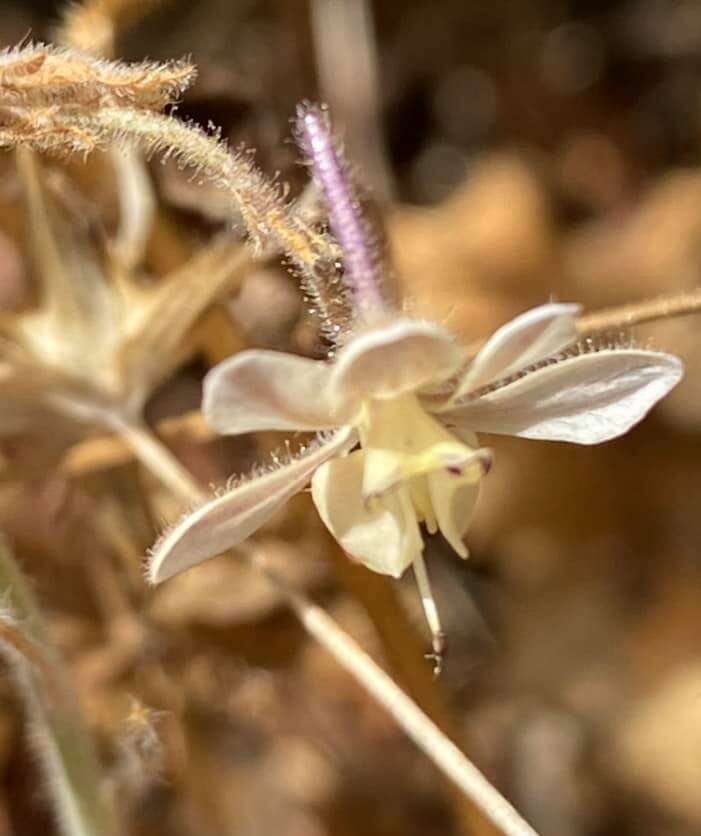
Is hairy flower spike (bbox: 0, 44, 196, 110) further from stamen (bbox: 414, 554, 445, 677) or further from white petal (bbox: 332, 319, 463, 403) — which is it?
stamen (bbox: 414, 554, 445, 677)

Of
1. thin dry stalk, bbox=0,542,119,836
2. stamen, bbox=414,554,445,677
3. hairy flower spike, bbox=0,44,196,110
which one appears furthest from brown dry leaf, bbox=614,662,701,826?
hairy flower spike, bbox=0,44,196,110

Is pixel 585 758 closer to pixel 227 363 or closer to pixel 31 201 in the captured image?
pixel 31 201

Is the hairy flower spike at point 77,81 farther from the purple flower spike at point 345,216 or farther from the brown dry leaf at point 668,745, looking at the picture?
the brown dry leaf at point 668,745

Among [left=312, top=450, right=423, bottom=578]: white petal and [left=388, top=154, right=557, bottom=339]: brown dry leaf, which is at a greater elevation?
[left=388, top=154, right=557, bottom=339]: brown dry leaf

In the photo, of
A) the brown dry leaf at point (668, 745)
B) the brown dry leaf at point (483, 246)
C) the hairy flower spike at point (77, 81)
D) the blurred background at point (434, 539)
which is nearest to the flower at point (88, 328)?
the blurred background at point (434, 539)

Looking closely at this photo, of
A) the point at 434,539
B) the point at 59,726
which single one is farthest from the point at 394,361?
the point at 434,539

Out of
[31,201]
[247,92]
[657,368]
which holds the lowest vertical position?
[657,368]

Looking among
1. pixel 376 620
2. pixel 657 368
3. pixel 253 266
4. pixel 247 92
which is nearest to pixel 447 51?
pixel 247 92
